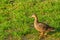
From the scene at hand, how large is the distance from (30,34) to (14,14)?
1.39m

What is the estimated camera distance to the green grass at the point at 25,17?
31.1ft

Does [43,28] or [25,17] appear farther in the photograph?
[25,17]

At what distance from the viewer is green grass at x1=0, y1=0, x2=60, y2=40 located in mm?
9484

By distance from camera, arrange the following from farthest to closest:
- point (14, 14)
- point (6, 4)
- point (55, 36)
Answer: point (6, 4) → point (14, 14) → point (55, 36)

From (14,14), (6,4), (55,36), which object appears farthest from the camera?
(6,4)

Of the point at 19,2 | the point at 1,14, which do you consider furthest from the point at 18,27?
the point at 19,2

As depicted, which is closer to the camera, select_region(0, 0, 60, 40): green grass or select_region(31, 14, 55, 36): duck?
select_region(31, 14, 55, 36): duck

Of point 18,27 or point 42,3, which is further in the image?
point 42,3

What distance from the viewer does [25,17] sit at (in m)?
10.4

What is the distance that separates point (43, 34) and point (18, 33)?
0.79 meters

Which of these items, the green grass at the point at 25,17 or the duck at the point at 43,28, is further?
the green grass at the point at 25,17

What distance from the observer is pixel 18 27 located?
9820mm

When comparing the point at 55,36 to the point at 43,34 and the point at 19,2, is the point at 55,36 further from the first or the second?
the point at 19,2

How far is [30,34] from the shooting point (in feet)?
31.2
